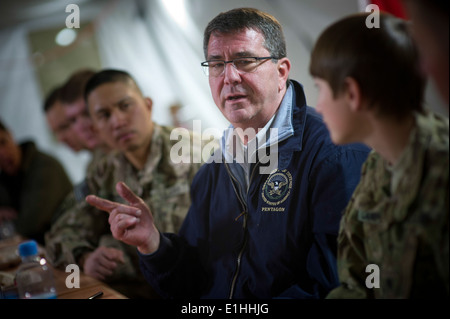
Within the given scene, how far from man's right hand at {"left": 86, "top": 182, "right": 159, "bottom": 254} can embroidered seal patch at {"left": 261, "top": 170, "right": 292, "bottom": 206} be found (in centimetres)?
32

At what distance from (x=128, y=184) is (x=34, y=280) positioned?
1.29 ft

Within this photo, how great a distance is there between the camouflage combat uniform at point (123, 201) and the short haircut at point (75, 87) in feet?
1.80

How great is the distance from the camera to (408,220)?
70 centimetres

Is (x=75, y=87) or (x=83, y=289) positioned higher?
(x=75, y=87)

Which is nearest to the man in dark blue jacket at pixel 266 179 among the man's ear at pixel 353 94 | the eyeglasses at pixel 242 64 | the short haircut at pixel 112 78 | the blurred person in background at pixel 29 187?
the eyeglasses at pixel 242 64

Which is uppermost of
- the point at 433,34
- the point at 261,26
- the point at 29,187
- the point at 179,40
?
the point at 179,40

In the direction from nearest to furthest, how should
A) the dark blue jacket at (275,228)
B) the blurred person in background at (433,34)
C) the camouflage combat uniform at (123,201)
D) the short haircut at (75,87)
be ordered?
the blurred person in background at (433,34) → the dark blue jacket at (275,228) → the camouflage combat uniform at (123,201) → the short haircut at (75,87)

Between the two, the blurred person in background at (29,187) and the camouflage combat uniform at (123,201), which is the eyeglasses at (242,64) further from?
the blurred person in background at (29,187)

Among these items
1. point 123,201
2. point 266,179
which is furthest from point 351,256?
point 123,201

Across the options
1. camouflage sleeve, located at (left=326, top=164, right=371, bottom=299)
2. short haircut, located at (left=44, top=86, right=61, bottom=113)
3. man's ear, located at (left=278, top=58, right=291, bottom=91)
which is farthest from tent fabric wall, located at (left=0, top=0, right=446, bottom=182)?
short haircut, located at (left=44, top=86, right=61, bottom=113)

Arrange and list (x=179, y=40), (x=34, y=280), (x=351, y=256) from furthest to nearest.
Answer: (x=179, y=40) < (x=34, y=280) < (x=351, y=256)

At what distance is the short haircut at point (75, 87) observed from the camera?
2.02m

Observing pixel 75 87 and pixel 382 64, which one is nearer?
pixel 382 64

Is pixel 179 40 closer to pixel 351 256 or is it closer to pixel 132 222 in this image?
pixel 132 222
